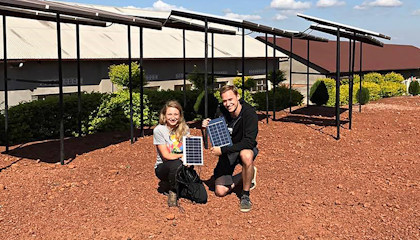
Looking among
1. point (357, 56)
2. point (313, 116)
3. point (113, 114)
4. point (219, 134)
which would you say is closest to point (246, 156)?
point (219, 134)

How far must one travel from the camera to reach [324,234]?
199 inches

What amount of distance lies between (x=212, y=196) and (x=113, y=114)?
18.3 feet

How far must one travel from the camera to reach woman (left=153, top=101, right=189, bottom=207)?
5453 millimetres

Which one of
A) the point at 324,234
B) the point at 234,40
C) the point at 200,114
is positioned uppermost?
the point at 234,40

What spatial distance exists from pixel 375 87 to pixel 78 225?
20569 mm

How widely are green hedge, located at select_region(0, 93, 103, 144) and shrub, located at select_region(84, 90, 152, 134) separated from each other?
180mm

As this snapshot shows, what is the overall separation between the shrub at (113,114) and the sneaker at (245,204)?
19.2 ft

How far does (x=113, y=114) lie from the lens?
11.0 metres

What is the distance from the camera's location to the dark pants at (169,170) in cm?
542

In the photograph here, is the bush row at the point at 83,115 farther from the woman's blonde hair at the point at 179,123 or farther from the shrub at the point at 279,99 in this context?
the woman's blonde hair at the point at 179,123

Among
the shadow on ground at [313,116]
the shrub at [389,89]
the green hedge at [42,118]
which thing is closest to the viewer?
the green hedge at [42,118]

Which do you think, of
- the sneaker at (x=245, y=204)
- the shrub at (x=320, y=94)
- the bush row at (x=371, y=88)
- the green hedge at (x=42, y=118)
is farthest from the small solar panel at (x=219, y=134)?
the bush row at (x=371, y=88)

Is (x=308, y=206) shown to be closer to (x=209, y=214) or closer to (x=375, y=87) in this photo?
(x=209, y=214)

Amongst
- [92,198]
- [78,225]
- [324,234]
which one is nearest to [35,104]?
[92,198]
